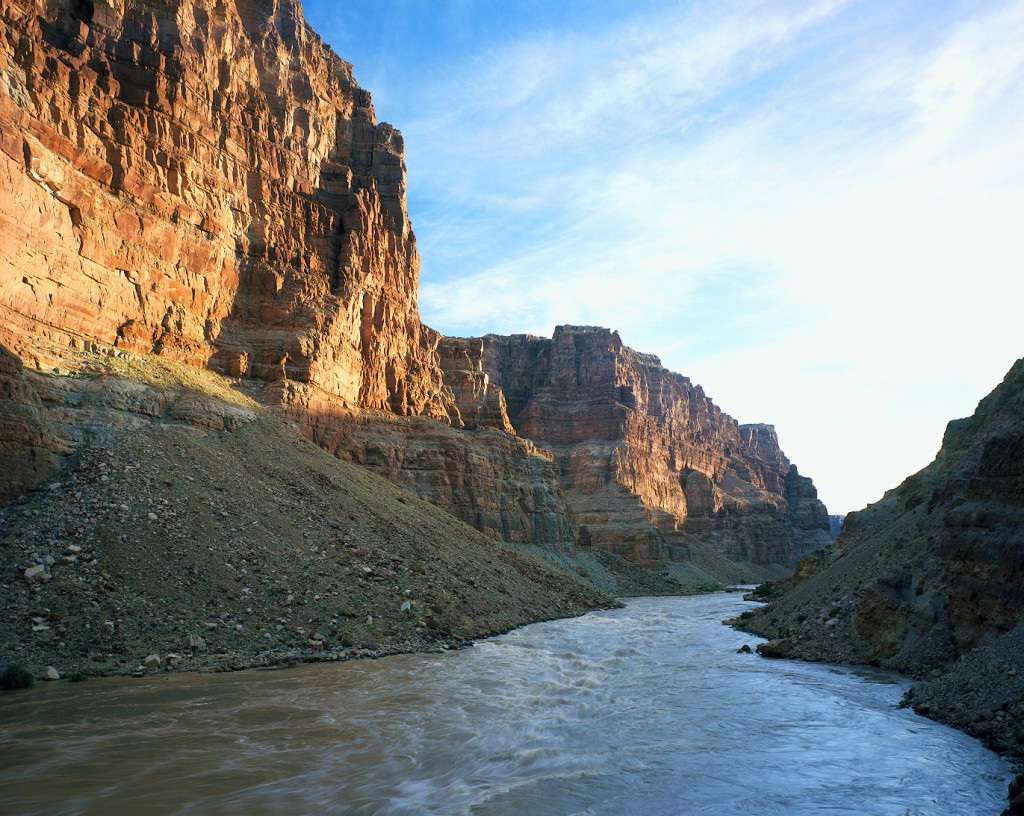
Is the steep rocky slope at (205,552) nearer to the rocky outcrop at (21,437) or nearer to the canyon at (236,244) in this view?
the rocky outcrop at (21,437)

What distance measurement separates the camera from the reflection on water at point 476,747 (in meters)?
9.43

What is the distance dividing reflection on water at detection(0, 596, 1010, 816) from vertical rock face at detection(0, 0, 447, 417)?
19097 mm

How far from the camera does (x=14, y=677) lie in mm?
14234

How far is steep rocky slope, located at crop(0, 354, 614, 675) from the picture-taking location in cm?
1738

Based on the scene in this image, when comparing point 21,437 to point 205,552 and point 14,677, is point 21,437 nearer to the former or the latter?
point 205,552

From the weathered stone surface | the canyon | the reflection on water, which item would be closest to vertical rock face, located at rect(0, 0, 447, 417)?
the canyon

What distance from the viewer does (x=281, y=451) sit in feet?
114

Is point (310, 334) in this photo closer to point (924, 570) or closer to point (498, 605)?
point (498, 605)

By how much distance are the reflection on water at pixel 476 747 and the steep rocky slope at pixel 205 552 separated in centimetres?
215

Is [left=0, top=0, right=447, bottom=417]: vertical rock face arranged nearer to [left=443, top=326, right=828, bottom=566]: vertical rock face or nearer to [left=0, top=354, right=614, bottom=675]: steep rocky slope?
[left=0, top=354, right=614, bottom=675]: steep rocky slope

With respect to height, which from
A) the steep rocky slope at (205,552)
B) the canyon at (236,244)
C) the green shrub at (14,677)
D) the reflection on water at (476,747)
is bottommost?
the reflection on water at (476,747)

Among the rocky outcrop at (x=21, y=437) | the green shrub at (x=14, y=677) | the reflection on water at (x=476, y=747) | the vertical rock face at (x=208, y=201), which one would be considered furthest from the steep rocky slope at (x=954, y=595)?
the vertical rock face at (x=208, y=201)

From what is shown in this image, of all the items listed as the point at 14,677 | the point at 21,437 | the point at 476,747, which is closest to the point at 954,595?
the point at 476,747

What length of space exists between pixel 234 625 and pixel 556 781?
501 inches
